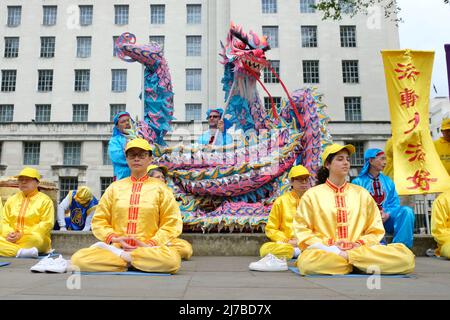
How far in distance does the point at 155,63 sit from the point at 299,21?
21.0 meters

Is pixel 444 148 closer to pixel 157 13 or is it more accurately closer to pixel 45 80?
pixel 157 13

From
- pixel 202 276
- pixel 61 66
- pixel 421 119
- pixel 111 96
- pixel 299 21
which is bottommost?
pixel 202 276

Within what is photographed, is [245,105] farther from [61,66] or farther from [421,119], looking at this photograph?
[61,66]

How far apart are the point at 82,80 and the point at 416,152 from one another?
81.5 feet

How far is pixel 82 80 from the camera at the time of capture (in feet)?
91.0

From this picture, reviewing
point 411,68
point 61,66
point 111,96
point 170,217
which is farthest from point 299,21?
point 170,217

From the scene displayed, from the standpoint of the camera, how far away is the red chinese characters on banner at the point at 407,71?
292 inches

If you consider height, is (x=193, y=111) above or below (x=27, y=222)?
above

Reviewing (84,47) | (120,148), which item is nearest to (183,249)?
(120,148)

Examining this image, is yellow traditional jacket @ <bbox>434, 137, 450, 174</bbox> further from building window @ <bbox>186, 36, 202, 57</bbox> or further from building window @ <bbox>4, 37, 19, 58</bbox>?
building window @ <bbox>4, 37, 19, 58</bbox>

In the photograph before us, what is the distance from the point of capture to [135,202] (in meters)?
4.55

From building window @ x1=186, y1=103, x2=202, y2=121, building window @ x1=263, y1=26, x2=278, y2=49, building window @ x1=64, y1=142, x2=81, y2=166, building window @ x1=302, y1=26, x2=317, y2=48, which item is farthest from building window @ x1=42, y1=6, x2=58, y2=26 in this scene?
building window @ x1=302, y1=26, x2=317, y2=48

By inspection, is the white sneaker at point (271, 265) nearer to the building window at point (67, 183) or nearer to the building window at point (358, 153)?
the building window at point (358, 153)
